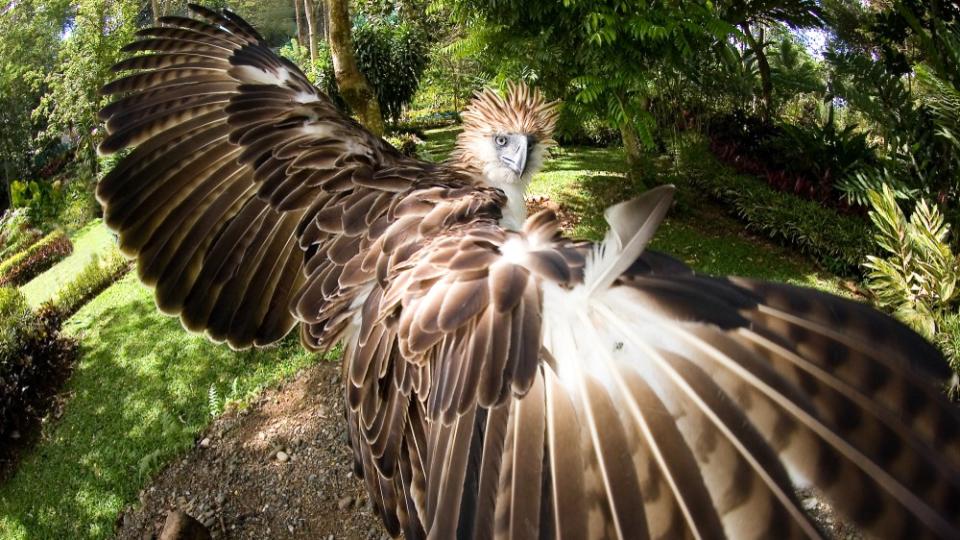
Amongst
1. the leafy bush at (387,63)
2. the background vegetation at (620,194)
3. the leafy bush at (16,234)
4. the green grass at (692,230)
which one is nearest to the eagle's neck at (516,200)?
the background vegetation at (620,194)

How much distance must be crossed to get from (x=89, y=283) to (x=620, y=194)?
24.5ft

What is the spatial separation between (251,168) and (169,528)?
2.25 m

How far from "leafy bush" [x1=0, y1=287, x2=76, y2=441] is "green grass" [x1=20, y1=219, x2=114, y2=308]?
7.40 ft

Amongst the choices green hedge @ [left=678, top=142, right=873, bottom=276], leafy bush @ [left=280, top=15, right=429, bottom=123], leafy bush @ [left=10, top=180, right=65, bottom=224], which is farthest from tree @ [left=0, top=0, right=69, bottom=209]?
green hedge @ [left=678, top=142, right=873, bottom=276]

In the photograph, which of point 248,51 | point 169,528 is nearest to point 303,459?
point 169,528

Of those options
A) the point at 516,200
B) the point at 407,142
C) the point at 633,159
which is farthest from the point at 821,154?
the point at 516,200

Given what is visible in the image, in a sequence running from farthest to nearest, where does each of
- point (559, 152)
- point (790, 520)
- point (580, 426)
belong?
point (559, 152), point (580, 426), point (790, 520)

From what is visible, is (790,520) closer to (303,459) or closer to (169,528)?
(169,528)

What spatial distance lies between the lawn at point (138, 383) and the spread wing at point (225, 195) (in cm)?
250

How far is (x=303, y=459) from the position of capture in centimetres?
427

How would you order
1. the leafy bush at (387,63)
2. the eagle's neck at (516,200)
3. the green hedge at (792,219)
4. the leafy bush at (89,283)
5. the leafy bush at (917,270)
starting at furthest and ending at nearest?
1. the leafy bush at (387,63)
2. the leafy bush at (89,283)
3. the green hedge at (792,219)
4. the leafy bush at (917,270)
5. the eagle's neck at (516,200)

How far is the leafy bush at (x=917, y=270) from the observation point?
524cm

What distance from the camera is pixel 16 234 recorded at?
14.3 metres

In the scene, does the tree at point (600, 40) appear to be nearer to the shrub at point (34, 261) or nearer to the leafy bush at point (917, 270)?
the leafy bush at point (917, 270)
